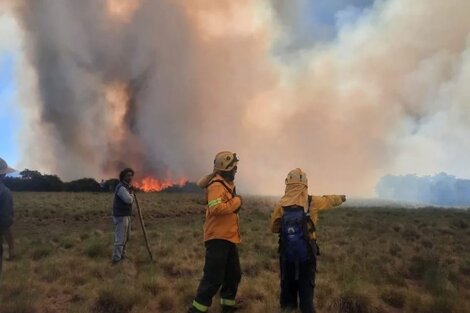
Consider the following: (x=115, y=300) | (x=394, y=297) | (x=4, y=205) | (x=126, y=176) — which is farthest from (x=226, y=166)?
(x=126, y=176)

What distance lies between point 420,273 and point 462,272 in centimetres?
98

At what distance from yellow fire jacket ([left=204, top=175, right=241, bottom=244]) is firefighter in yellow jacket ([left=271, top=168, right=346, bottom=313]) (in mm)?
519

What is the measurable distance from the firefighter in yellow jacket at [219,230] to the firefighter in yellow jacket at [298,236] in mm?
575

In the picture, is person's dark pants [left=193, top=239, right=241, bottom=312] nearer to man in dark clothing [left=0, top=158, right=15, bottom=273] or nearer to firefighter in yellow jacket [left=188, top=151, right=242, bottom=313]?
firefighter in yellow jacket [left=188, top=151, right=242, bottom=313]

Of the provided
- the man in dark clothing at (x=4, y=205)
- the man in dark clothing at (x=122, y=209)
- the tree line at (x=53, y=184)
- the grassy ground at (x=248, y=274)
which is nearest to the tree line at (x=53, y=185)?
the tree line at (x=53, y=184)

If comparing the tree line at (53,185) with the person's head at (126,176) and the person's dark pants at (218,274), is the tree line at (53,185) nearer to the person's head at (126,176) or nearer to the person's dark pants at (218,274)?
the person's head at (126,176)

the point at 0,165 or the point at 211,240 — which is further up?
the point at 0,165

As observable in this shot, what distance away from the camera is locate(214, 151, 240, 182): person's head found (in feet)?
18.9

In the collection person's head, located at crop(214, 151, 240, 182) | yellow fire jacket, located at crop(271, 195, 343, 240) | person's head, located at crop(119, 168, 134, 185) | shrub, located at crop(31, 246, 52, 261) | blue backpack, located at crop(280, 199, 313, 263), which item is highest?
person's head, located at crop(119, 168, 134, 185)

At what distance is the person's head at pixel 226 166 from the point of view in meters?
5.76

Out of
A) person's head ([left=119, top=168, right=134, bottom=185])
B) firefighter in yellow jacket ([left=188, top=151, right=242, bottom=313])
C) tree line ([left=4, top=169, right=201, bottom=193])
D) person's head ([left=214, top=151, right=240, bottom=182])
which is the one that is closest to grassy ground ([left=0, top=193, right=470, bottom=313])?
firefighter in yellow jacket ([left=188, top=151, right=242, bottom=313])

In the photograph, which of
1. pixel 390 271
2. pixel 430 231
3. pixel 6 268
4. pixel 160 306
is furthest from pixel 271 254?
pixel 430 231

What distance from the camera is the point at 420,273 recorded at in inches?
384

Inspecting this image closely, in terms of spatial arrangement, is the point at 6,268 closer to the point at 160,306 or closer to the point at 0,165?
the point at 0,165
